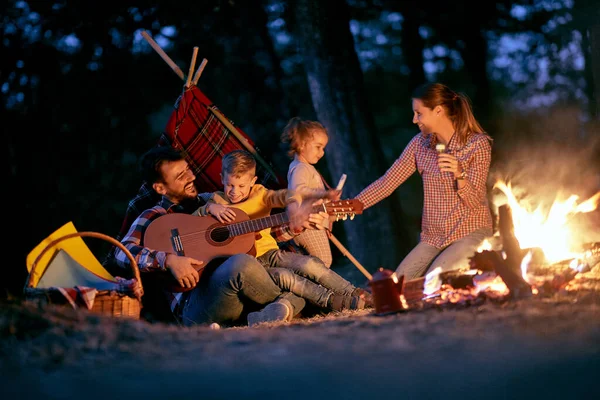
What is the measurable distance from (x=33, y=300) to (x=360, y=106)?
12.7 ft

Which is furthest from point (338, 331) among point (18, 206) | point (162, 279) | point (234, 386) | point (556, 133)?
point (18, 206)

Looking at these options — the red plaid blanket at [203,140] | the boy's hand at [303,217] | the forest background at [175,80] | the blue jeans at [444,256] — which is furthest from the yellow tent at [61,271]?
the forest background at [175,80]

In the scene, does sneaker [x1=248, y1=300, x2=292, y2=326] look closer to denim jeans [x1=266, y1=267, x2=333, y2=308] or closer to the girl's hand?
denim jeans [x1=266, y1=267, x2=333, y2=308]

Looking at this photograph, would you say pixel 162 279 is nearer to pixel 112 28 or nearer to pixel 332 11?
pixel 332 11

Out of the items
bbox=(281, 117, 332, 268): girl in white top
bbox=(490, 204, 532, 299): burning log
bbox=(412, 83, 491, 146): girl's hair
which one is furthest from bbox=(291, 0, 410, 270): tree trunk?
bbox=(490, 204, 532, 299): burning log

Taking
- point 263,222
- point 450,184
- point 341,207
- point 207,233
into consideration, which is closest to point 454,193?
point 450,184

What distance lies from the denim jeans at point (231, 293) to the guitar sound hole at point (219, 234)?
0.21m

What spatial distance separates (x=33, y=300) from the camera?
152 inches

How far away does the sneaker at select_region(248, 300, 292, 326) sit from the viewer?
4.46 m

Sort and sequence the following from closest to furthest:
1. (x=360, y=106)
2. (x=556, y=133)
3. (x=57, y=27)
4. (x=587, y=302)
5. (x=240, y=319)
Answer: (x=587, y=302) → (x=240, y=319) → (x=360, y=106) → (x=556, y=133) → (x=57, y=27)

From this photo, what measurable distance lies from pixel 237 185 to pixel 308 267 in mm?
728

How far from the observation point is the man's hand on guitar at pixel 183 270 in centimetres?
442

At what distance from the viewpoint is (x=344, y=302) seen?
476 cm

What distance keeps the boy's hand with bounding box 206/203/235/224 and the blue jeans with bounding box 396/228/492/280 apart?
1.21m
